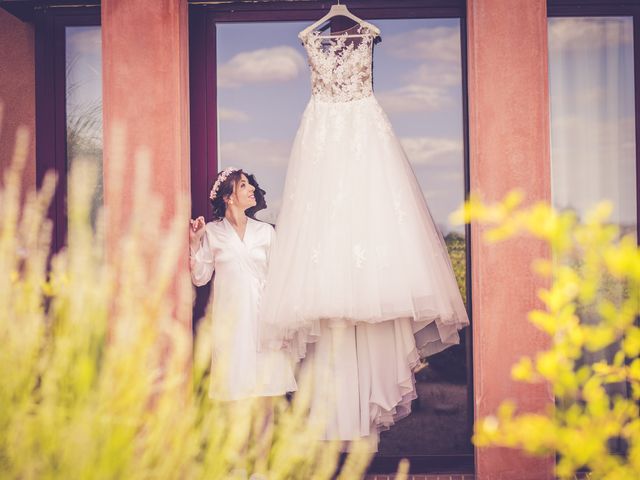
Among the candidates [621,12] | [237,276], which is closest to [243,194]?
[237,276]

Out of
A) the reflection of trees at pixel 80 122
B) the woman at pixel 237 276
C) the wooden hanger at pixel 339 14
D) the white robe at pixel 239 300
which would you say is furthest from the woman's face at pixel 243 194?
the reflection of trees at pixel 80 122

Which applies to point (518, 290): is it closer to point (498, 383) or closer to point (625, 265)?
point (498, 383)

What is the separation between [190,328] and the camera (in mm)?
3564

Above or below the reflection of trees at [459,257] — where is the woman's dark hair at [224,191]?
above

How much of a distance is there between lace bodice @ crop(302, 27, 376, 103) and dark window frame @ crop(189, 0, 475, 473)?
0.37 metres

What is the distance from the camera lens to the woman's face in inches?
149

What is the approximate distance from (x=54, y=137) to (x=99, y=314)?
271 cm

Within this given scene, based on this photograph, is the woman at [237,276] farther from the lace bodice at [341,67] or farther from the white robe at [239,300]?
the lace bodice at [341,67]

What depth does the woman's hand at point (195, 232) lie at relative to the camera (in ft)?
12.1

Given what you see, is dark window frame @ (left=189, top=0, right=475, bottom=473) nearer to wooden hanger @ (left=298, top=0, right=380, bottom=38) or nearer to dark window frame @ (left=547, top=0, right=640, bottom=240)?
wooden hanger @ (left=298, top=0, right=380, bottom=38)

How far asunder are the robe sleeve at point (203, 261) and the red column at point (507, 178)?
1404mm

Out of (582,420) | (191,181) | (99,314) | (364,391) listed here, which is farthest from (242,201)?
(582,420)

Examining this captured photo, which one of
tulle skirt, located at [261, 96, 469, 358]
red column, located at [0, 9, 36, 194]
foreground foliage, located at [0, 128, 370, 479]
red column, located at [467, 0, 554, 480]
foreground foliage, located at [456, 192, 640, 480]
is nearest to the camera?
foreground foliage, located at [456, 192, 640, 480]

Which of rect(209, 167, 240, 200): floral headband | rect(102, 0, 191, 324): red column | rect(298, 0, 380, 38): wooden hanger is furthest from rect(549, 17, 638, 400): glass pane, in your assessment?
rect(102, 0, 191, 324): red column
